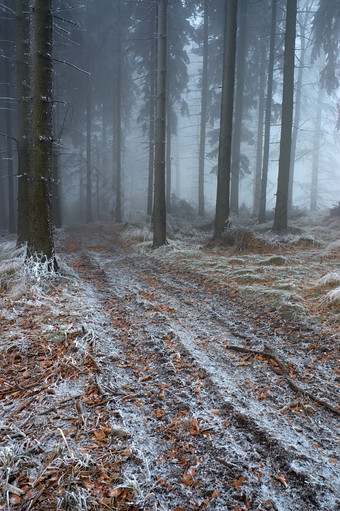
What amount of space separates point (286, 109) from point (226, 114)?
9.00ft

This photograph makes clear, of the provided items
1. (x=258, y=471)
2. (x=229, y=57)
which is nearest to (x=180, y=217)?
(x=229, y=57)

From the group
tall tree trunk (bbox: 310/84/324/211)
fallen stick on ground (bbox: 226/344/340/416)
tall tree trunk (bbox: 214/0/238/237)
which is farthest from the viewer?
tall tree trunk (bbox: 310/84/324/211)

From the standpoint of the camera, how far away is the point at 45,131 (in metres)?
5.21

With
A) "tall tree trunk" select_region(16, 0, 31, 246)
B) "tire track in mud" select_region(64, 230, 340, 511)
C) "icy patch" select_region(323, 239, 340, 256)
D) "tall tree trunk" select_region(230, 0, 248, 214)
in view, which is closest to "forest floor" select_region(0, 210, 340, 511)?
"tire track in mud" select_region(64, 230, 340, 511)

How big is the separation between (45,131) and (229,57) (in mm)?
7194

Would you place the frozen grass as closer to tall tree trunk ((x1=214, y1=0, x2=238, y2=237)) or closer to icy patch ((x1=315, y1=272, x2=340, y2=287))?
icy patch ((x1=315, y1=272, x2=340, y2=287))

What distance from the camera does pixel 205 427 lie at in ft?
6.94

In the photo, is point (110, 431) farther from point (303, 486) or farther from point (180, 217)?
point (180, 217)

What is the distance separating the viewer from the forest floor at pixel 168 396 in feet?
5.35

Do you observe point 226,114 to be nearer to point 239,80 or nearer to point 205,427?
point 239,80

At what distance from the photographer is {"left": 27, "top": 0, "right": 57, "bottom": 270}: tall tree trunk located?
198 inches

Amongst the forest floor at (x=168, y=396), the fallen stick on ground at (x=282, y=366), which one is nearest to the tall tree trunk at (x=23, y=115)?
the forest floor at (x=168, y=396)

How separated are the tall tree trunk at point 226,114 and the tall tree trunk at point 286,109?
2.37 meters

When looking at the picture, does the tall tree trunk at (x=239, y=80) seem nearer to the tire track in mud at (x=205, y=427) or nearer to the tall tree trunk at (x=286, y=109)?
the tall tree trunk at (x=286, y=109)
